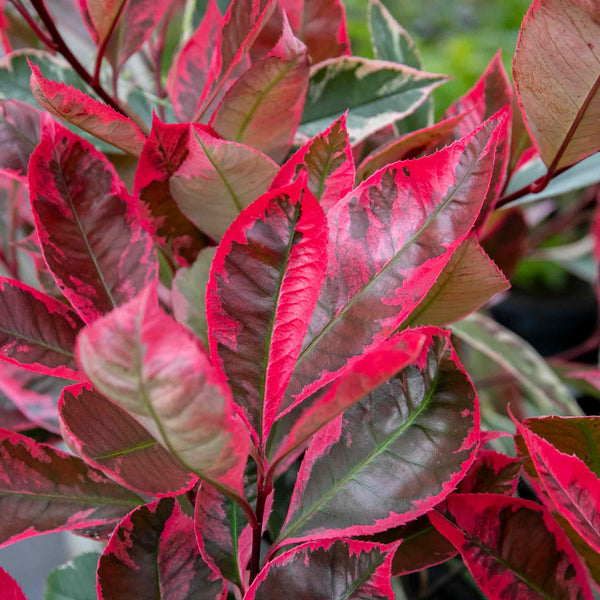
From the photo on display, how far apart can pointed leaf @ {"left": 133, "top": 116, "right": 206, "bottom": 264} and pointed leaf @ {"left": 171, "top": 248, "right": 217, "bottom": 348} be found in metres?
0.02

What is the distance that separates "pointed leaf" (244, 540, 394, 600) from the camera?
0.81 feet

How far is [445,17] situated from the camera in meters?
2.35

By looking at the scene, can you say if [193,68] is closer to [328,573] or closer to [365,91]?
[365,91]

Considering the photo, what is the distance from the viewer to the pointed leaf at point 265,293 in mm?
210

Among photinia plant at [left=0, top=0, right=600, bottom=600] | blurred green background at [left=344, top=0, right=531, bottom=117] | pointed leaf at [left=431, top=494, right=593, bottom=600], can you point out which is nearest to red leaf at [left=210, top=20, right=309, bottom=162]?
photinia plant at [left=0, top=0, right=600, bottom=600]

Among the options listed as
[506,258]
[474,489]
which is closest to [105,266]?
[474,489]

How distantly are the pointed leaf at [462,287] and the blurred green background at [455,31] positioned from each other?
1.28 meters

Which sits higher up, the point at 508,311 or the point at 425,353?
the point at 425,353

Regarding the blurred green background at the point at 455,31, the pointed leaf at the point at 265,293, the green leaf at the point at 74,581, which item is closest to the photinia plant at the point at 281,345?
the pointed leaf at the point at 265,293

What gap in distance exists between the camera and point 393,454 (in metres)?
0.26

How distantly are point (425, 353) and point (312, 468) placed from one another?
7 centimetres

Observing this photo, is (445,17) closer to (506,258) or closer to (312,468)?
(506,258)

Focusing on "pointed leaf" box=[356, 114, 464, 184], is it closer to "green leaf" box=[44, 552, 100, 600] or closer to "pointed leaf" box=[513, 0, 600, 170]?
"pointed leaf" box=[513, 0, 600, 170]

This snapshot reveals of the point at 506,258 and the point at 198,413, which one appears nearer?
the point at 198,413
